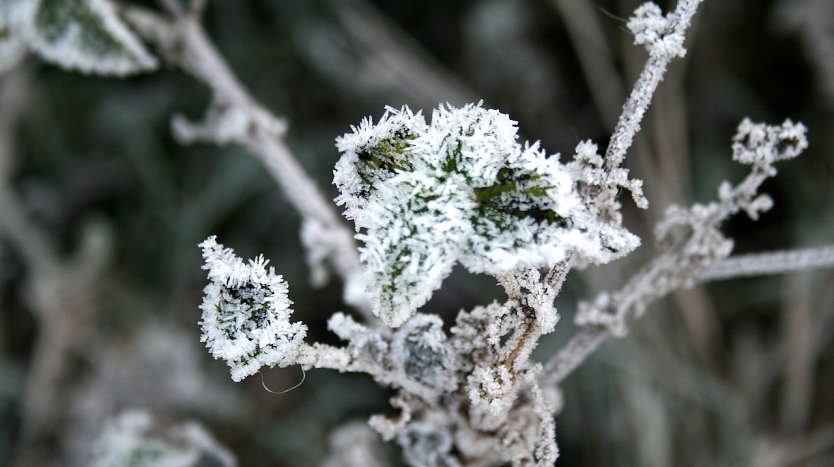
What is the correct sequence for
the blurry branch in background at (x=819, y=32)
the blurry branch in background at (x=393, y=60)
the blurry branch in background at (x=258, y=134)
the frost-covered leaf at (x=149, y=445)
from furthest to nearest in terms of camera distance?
the blurry branch in background at (x=393, y=60), the blurry branch in background at (x=819, y=32), the frost-covered leaf at (x=149, y=445), the blurry branch in background at (x=258, y=134)

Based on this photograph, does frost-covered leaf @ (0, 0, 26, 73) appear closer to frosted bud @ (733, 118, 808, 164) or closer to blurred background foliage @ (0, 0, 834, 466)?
blurred background foliage @ (0, 0, 834, 466)

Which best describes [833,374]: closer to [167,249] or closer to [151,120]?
[167,249]

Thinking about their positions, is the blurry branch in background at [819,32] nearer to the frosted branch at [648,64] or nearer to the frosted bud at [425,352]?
the frosted branch at [648,64]

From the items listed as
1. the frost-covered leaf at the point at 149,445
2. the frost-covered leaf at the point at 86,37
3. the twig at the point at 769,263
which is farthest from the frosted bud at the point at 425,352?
the frost-covered leaf at the point at 86,37

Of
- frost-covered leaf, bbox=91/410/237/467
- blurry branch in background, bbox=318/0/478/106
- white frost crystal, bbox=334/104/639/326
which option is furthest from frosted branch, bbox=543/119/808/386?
blurry branch in background, bbox=318/0/478/106

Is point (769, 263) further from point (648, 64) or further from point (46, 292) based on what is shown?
point (46, 292)

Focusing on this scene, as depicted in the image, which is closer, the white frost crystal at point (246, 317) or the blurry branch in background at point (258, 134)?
the white frost crystal at point (246, 317)

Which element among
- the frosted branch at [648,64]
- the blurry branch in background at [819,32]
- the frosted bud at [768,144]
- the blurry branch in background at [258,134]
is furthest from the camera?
the blurry branch in background at [819,32]
